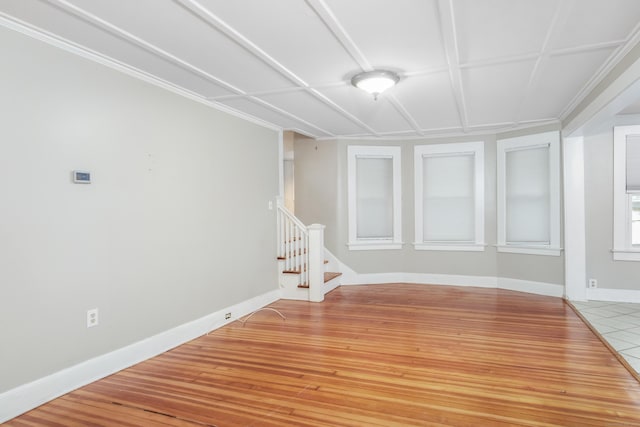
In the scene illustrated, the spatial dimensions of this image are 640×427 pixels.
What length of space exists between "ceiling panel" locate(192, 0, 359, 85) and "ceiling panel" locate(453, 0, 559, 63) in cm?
84

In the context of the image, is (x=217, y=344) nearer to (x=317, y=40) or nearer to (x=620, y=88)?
(x=317, y=40)

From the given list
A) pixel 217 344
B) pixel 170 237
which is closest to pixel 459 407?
pixel 217 344

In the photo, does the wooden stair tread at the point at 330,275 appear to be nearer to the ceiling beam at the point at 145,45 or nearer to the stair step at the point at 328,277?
the stair step at the point at 328,277

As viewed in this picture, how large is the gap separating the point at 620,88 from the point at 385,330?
2932 mm

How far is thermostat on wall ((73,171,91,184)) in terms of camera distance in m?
2.66

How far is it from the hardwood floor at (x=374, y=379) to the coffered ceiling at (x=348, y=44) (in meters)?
2.40

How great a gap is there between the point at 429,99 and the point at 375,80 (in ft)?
3.59

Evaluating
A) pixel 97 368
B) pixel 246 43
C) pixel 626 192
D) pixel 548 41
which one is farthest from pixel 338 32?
pixel 626 192

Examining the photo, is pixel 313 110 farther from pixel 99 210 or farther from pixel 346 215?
pixel 99 210

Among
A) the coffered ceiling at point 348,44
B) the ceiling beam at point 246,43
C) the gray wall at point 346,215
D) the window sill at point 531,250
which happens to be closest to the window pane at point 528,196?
the window sill at point 531,250

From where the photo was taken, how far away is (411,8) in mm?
2211

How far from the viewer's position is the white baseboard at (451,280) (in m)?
5.54

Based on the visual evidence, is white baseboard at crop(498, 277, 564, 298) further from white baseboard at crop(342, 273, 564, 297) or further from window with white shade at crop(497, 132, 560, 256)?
window with white shade at crop(497, 132, 560, 256)

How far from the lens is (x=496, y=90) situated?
374 centimetres
